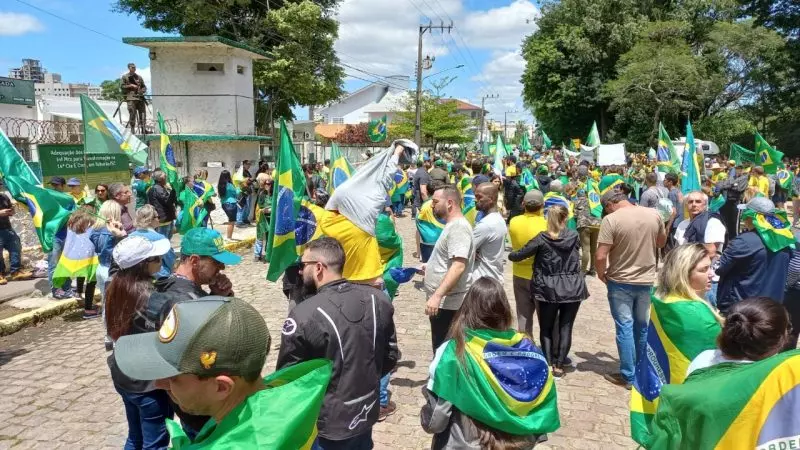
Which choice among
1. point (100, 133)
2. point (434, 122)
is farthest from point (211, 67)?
point (434, 122)

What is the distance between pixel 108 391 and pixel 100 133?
17.6 feet

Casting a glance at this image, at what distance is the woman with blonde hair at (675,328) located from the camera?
3.04 metres

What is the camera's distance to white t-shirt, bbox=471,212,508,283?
4875 mm

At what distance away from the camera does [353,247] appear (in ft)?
15.0

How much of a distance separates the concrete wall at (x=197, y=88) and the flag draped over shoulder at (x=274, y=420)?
2040cm

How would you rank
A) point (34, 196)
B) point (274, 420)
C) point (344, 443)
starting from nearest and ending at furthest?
1. point (274, 420)
2. point (344, 443)
3. point (34, 196)

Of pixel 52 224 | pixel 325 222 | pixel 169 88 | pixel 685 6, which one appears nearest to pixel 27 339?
pixel 52 224

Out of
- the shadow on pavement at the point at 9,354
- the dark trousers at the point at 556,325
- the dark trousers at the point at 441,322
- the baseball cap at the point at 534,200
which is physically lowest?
the shadow on pavement at the point at 9,354

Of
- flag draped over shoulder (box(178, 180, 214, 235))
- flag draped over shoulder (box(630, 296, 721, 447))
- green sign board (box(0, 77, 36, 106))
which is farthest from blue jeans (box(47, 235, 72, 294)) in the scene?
green sign board (box(0, 77, 36, 106))

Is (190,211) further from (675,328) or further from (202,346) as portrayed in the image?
(202,346)

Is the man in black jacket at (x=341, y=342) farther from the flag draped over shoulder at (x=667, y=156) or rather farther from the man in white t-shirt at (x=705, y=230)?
the flag draped over shoulder at (x=667, y=156)

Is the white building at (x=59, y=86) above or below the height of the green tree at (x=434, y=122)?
above

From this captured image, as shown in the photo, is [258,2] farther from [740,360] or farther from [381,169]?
[740,360]

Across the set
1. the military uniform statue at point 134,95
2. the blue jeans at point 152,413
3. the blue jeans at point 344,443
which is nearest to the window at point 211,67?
the military uniform statue at point 134,95
